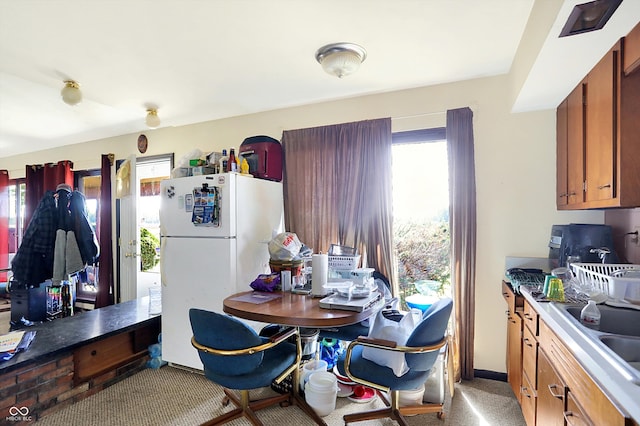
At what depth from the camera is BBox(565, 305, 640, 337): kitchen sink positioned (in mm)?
1431

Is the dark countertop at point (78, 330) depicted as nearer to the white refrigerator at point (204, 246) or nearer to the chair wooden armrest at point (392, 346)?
the white refrigerator at point (204, 246)

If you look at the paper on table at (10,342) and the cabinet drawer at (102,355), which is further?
the cabinet drawer at (102,355)

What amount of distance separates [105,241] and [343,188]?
339cm

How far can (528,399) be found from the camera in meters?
1.77

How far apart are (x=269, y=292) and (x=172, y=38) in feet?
5.84

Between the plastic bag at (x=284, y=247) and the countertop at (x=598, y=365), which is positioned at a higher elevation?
the plastic bag at (x=284, y=247)

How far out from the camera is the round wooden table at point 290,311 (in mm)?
1608

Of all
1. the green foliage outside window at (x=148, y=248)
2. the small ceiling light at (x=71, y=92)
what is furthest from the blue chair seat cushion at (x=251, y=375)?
the green foliage outside window at (x=148, y=248)

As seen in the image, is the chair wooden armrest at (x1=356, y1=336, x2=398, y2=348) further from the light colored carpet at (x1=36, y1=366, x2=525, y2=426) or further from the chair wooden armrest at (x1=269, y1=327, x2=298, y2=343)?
the light colored carpet at (x1=36, y1=366, x2=525, y2=426)

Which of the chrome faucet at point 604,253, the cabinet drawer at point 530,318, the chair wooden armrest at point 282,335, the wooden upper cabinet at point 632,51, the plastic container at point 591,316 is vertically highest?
the wooden upper cabinet at point 632,51

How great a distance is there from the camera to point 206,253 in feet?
8.27

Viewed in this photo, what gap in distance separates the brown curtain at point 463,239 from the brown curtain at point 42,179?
5.31 meters

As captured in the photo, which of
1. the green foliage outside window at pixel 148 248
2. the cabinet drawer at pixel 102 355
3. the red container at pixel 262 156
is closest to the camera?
the cabinet drawer at pixel 102 355

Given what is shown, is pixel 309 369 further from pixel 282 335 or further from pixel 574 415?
pixel 574 415
